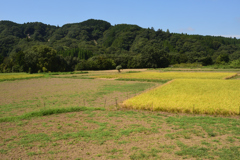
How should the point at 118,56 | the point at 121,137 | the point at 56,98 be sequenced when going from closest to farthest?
the point at 121,137
the point at 56,98
the point at 118,56

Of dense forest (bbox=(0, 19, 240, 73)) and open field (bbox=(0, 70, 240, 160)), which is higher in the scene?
dense forest (bbox=(0, 19, 240, 73))

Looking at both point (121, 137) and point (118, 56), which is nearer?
point (121, 137)

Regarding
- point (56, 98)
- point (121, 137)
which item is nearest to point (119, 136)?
point (121, 137)

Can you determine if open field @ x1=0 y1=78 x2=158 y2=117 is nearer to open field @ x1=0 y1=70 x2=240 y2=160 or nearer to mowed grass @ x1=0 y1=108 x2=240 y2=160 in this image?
open field @ x1=0 y1=70 x2=240 y2=160

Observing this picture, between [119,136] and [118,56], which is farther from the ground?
[118,56]

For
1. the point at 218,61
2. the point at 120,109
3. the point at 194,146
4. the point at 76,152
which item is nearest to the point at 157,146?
the point at 194,146

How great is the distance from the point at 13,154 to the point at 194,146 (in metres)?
7.51

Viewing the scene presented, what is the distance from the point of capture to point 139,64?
110625 millimetres

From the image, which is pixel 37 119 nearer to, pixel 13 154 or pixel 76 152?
pixel 13 154

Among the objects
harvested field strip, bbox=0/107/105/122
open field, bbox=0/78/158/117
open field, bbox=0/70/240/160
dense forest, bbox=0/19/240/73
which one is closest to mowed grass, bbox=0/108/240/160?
open field, bbox=0/70/240/160

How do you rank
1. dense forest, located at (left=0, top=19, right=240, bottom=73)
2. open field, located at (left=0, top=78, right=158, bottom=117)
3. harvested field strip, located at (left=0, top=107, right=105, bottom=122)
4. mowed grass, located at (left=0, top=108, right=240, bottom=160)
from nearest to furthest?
mowed grass, located at (left=0, top=108, right=240, bottom=160), harvested field strip, located at (left=0, top=107, right=105, bottom=122), open field, located at (left=0, top=78, right=158, bottom=117), dense forest, located at (left=0, top=19, right=240, bottom=73)

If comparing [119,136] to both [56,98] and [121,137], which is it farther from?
[56,98]

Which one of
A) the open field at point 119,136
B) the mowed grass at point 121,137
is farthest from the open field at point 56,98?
the mowed grass at point 121,137

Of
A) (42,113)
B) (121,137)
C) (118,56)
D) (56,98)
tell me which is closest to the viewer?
(121,137)
